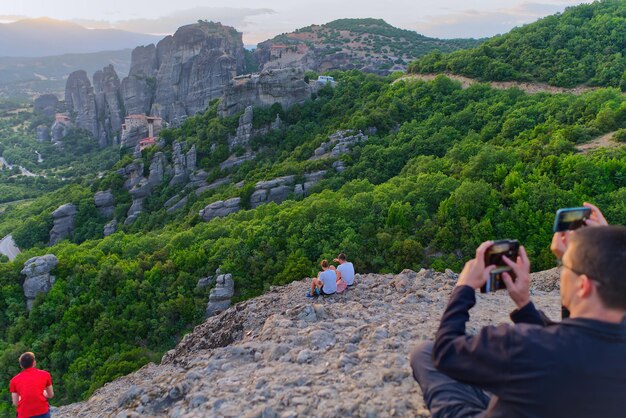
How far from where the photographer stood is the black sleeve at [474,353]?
2.51 meters

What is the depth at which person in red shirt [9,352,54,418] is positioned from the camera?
21.5 ft

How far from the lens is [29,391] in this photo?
6.56m

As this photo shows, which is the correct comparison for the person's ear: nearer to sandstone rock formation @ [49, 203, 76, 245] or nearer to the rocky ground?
the rocky ground

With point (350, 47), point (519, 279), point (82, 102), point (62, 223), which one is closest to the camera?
point (519, 279)

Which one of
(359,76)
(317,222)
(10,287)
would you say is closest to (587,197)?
(317,222)

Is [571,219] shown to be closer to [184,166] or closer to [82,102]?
[184,166]

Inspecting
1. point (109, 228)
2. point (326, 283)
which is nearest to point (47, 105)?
point (109, 228)

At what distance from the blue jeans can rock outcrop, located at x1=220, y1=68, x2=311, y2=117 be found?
40.5 metres

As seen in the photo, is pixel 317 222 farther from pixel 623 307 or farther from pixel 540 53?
pixel 540 53

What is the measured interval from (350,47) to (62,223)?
229ft

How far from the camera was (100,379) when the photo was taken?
13258 mm

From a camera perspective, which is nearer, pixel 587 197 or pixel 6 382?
pixel 6 382

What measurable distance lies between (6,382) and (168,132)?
34.0m

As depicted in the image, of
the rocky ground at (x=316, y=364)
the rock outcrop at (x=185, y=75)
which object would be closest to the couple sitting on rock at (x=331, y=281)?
the rocky ground at (x=316, y=364)
